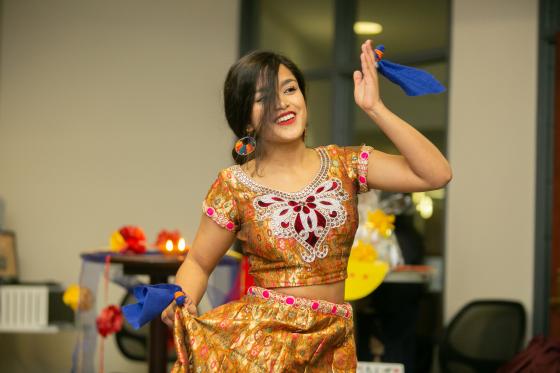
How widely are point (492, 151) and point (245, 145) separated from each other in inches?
113

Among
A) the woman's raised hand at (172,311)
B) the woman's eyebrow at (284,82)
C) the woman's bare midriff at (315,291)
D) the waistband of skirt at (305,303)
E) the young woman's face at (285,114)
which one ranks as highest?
the woman's eyebrow at (284,82)

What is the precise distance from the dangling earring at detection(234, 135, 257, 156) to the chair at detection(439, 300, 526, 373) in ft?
8.44

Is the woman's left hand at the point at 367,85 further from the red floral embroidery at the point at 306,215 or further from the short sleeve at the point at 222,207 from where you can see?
the short sleeve at the point at 222,207

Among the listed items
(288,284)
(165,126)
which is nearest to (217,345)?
(288,284)

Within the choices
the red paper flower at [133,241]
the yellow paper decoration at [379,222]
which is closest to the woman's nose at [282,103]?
the red paper flower at [133,241]

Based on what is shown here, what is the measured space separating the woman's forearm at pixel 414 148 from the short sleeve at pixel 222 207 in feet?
1.28

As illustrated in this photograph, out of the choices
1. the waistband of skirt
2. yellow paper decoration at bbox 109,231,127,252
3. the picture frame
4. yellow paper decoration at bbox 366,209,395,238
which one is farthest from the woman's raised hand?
the picture frame

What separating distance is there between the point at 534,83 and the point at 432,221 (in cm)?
96

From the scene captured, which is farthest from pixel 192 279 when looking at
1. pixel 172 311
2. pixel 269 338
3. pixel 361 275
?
pixel 361 275

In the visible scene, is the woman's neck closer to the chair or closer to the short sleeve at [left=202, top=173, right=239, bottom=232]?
the short sleeve at [left=202, top=173, right=239, bottom=232]

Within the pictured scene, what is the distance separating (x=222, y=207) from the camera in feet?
7.08

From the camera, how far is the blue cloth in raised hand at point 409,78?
6.94ft

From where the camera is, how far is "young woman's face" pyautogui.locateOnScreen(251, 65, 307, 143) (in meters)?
2.11

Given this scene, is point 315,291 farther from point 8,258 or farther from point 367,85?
point 8,258
